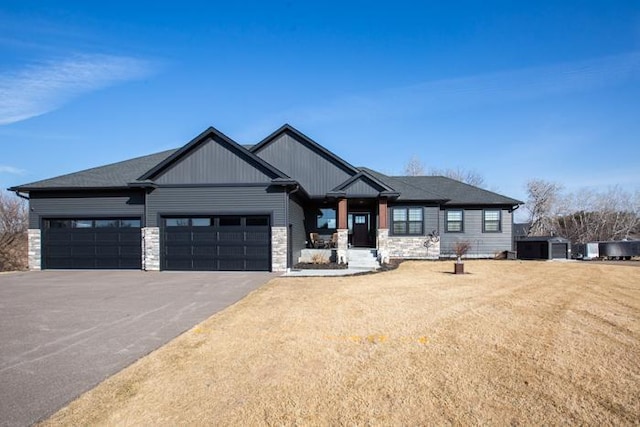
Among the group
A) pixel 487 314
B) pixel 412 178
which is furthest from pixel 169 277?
pixel 412 178

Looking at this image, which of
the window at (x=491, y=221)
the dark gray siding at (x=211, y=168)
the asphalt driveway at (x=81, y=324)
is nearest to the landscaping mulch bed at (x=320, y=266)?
the asphalt driveway at (x=81, y=324)

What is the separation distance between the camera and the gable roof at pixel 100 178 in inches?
648

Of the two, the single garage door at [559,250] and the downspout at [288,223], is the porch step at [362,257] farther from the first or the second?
the single garage door at [559,250]

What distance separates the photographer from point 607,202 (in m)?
41.1

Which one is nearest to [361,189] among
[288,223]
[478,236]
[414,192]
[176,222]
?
[414,192]

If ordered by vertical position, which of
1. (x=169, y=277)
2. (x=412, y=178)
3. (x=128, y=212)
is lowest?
(x=169, y=277)

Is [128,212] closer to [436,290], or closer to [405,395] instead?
[436,290]

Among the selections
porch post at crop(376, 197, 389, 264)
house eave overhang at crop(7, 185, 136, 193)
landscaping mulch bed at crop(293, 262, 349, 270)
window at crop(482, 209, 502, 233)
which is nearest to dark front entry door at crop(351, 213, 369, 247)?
porch post at crop(376, 197, 389, 264)

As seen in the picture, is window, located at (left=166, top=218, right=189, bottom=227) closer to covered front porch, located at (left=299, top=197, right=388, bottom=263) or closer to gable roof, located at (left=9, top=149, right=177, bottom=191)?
gable roof, located at (left=9, top=149, right=177, bottom=191)

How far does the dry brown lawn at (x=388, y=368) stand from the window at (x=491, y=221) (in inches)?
547

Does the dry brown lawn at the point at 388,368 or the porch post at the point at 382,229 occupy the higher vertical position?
the porch post at the point at 382,229

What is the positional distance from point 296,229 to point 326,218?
377cm

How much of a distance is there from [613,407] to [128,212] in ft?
57.1

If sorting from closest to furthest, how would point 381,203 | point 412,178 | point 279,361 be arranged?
point 279,361 → point 381,203 → point 412,178
